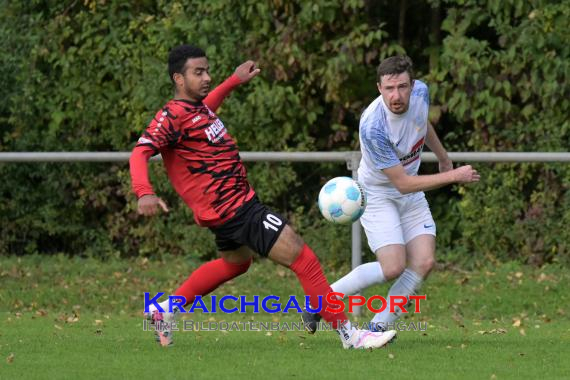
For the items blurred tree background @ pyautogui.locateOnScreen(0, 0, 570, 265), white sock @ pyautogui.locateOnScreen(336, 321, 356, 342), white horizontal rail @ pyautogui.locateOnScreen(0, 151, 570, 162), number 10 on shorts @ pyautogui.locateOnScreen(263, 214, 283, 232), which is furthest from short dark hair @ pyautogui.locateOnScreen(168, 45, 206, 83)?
blurred tree background @ pyautogui.locateOnScreen(0, 0, 570, 265)

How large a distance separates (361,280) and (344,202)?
1.98 feet

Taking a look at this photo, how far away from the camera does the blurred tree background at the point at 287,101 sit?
1351 cm

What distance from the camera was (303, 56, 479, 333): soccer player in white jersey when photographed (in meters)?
8.02

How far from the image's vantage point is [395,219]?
8.28m

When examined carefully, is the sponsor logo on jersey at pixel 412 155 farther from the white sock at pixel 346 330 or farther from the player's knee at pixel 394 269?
the white sock at pixel 346 330

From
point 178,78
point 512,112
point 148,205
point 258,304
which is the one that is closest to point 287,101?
point 512,112

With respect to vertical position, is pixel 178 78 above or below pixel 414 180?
above

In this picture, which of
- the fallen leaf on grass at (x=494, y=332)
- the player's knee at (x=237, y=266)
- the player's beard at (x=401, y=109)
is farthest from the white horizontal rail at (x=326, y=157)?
the player's knee at (x=237, y=266)

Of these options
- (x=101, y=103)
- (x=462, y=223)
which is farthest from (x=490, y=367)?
(x=101, y=103)

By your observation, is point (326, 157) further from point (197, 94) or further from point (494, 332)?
point (197, 94)

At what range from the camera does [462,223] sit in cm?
1390

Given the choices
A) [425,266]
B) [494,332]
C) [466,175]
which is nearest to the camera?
[466,175]

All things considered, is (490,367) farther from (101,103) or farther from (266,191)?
(101,103)

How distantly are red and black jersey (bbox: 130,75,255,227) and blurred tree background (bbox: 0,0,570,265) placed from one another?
5.08 m
